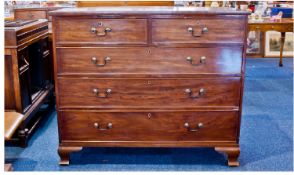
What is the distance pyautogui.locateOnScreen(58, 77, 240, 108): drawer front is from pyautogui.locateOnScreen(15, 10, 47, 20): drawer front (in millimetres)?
2131

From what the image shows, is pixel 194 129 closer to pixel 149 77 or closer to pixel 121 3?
pixel 149 77

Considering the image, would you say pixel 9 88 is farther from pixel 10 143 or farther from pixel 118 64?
pixel 118 64

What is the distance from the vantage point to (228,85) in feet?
7.95

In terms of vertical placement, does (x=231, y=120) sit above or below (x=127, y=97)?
below

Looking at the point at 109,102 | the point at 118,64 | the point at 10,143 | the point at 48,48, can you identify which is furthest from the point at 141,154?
the point at 48,48

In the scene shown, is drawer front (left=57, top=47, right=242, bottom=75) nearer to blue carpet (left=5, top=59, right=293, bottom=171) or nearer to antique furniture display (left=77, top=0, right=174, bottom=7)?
blue carpet (left=5, top=59, right=293, bottom=171)

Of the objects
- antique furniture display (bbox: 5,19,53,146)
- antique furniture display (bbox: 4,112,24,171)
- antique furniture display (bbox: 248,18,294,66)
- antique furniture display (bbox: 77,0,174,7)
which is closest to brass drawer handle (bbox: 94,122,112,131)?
antique furniture display (bbox: 5,19,53,146)

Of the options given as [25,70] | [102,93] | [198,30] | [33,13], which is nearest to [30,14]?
[33,13]

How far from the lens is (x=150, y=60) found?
236cm

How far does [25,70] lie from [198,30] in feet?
4.72

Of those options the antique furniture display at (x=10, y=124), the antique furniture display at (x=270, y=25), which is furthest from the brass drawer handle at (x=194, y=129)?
the antique furniture display at (x=270, y=25)

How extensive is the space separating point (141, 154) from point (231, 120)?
2.37 feet

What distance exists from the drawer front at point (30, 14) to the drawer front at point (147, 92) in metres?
2.13

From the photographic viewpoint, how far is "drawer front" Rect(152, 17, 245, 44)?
229 cm
